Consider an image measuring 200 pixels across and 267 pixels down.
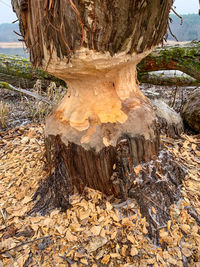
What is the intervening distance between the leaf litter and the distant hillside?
1.05 m

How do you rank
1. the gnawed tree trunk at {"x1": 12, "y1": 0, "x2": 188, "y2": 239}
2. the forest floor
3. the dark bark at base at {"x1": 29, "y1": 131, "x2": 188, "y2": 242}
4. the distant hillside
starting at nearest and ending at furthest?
the gnawed tree trunk at {"x1": 12, "y1": 0, "x2": 188, "y2": 239} < the forest floor < the dark bark at base at {"x1": 29, "y1": 131, "x2": 188, "y2": 242} < the distant hillside

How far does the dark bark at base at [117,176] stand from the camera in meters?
1.15

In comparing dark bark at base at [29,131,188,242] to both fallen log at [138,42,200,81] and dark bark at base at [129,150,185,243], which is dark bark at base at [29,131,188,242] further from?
fallen log at [138,42,200,81]

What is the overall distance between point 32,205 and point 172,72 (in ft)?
8.45

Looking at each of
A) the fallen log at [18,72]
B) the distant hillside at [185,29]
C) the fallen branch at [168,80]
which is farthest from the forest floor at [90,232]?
the fallen log at [18,72]

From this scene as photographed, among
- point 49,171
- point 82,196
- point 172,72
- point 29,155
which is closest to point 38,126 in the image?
point 29,155

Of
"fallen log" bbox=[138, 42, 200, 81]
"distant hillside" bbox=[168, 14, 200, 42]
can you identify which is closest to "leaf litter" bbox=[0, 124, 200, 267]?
"distant hillside" bbox=[168, 14, 200, 42]

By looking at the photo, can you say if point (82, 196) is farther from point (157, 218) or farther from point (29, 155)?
point (29, 155)

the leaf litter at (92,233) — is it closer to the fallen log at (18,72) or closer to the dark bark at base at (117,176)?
the dark bark at base at (117,176)

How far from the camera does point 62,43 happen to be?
894mm

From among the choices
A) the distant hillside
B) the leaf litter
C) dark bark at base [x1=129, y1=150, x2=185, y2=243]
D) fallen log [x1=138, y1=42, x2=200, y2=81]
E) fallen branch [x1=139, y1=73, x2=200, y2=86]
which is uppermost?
the distant hillside

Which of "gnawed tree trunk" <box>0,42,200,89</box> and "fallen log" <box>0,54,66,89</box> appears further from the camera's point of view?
"fallen log" <box>0,54,66,89</box>

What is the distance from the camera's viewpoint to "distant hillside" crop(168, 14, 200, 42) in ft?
4.76

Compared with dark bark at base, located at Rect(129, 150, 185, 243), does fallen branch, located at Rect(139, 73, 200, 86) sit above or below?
above
